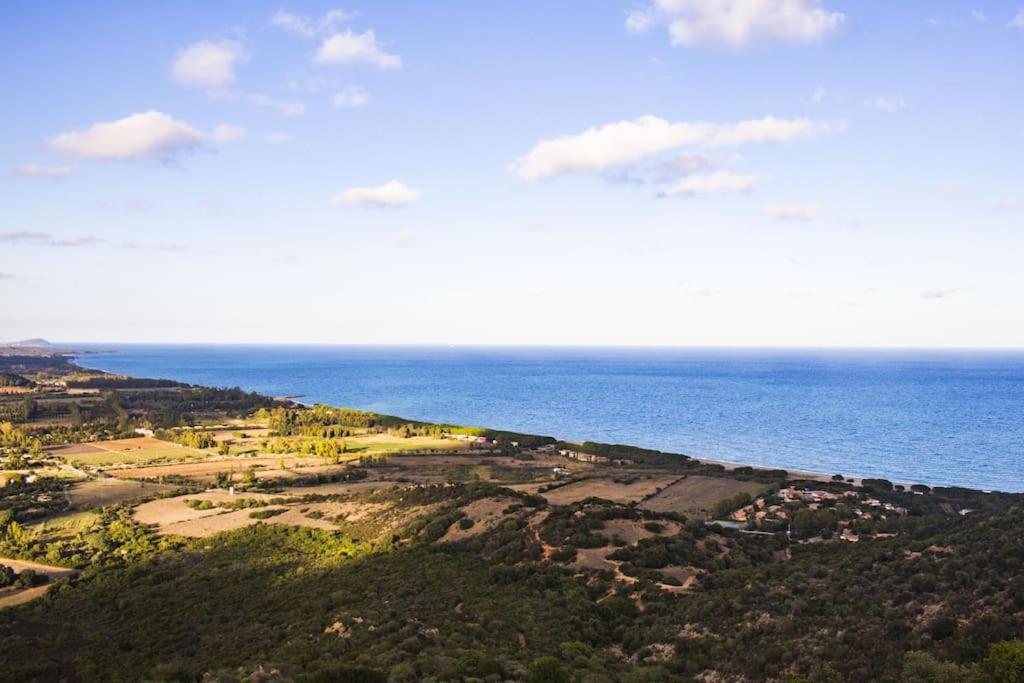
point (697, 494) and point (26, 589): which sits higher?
point (697, 494)

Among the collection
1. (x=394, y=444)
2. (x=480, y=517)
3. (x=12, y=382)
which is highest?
(x=480, y=517)

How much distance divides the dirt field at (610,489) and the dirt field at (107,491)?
128ft

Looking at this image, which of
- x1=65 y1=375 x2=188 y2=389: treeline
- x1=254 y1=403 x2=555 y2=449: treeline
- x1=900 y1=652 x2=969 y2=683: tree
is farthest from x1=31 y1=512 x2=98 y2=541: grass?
x1=65 y1=375 x2=188 y2=389: treeline

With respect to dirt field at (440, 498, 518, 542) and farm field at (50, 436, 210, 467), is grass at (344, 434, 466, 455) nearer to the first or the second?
farm field at (50, 436, 210, 467)

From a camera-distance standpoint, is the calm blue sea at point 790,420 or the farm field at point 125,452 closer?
the calm blue sea at point 790,420

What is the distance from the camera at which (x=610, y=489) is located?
6241 centimetres

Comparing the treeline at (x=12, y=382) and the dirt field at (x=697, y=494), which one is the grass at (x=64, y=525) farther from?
the treeline at (x=12, y=382)

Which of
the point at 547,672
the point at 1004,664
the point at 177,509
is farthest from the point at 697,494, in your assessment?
the point at 177,509

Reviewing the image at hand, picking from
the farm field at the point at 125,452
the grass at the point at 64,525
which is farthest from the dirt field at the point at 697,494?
the farm field at the point at 125,452

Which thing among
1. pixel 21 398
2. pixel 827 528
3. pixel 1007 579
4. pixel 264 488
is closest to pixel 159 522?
pixel 264 488

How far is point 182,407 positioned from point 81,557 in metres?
108

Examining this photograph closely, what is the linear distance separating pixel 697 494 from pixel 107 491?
56.3m

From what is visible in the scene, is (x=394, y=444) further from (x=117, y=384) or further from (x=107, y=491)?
(x=117, y=384)

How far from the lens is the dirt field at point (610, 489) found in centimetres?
5762
